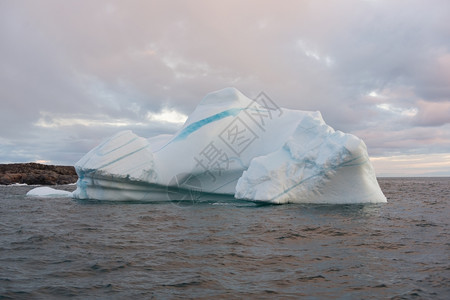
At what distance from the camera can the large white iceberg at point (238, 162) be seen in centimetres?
1234

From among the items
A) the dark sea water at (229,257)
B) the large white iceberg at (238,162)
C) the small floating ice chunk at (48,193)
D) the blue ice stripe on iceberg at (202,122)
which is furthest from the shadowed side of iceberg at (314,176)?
the small floating ice chunk at (48,193)

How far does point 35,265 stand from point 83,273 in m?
0.93

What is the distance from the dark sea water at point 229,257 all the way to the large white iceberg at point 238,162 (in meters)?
2.56

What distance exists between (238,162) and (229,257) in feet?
30.2

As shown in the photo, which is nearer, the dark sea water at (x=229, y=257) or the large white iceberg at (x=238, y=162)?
the dark sea water at (x=229, y=257)

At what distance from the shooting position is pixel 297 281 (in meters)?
4.61

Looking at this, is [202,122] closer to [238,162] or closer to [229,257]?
[238,162]

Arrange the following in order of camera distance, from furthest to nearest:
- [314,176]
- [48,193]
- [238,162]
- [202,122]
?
[48,193] < [202,122] < [238,162] < [314,176]

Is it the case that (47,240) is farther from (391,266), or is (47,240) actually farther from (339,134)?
(339,134)

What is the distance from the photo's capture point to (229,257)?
18.9 ft

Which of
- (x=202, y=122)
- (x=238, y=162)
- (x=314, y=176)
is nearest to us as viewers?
(x=314, y=176)

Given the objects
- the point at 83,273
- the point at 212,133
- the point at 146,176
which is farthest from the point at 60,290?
the point at 212,133

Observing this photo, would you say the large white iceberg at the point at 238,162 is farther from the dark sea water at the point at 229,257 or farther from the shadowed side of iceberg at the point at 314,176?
the dark sea water at the point at 229,257

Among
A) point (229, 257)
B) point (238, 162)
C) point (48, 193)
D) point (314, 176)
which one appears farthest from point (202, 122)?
point (229, 257)
